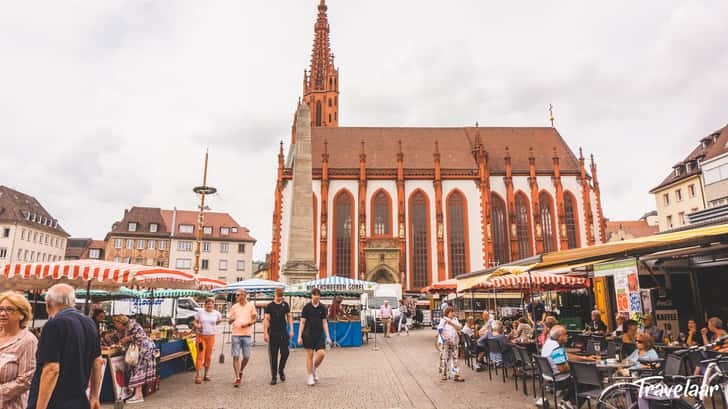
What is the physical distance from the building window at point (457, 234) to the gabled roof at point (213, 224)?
30026 millimetres

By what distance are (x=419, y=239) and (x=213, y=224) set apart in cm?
3182

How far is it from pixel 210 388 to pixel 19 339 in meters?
5.67

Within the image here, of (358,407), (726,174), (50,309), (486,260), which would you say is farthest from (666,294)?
(486,260)

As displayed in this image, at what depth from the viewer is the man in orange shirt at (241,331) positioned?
29.2 feet

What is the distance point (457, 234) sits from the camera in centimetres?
3878

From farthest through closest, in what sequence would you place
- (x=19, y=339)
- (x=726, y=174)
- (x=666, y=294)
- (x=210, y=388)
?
(x=726, y=174) < (x=666, y=294) < (x=210, y=388) < (x=19, y=339)

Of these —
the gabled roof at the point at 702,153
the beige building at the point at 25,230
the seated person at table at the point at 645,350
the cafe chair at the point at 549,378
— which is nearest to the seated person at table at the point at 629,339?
the seated person at table at the point at 645,350

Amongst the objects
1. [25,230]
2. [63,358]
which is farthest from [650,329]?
[25,230]

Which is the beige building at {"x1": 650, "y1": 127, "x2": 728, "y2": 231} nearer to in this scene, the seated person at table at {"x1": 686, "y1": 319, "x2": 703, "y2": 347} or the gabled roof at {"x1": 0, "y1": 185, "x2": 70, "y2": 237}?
the seated person at table at {"x1": 686, "y1": 319, "x2": 703, "y2": 347}

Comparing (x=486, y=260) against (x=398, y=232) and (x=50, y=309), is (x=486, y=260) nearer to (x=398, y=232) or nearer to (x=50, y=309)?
(x=398, y=232)

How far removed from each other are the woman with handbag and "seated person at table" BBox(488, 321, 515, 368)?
6563mm

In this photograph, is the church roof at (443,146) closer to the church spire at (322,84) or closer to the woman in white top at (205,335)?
the church spire at (322,84)

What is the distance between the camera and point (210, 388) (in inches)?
345

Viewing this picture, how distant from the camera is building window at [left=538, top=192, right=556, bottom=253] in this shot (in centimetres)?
3928
